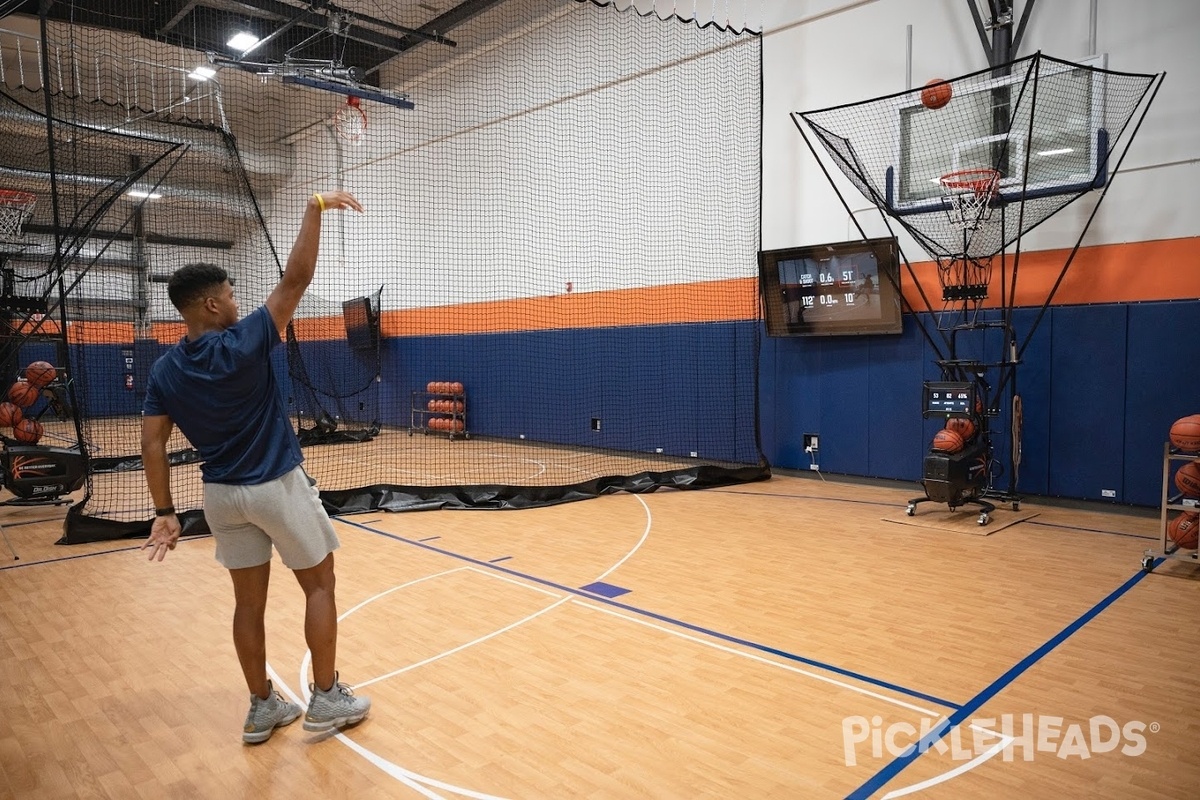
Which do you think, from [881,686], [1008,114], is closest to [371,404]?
[1008,114]

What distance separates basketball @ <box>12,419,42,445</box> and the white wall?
25.3 feet

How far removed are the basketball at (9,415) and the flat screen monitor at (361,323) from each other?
6224 mm

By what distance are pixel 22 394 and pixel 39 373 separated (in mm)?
248

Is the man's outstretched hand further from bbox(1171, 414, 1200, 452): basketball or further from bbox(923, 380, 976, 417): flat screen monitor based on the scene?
bbox(923, 380, 976, 417): flat screen monitor

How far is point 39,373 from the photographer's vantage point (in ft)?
22.7

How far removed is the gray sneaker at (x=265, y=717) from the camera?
2.62 metres

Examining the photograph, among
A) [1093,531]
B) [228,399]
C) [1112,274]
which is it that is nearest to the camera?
[228,399]

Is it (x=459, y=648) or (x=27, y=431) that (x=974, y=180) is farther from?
(x=27, y=431)

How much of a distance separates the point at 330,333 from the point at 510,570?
38.8ft

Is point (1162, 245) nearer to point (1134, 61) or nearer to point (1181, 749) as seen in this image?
point (1134, 61)

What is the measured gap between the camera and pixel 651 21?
9242 millimetres

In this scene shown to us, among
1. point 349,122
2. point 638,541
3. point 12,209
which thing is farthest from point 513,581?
point 349,122

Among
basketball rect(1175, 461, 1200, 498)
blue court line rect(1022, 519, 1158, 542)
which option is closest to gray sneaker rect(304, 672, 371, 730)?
basketball rect(1175, 461, 1200, 498)

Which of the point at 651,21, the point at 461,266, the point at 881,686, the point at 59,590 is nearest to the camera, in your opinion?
the point at 881,686
